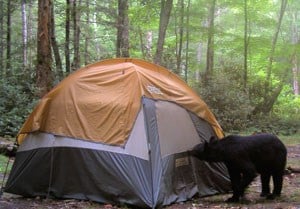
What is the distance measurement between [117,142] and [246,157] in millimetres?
1872

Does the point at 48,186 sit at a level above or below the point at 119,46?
below

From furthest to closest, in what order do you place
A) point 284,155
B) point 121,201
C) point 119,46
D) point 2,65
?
point 2,65 < point 119,46 < point 284,155 < point 121,201

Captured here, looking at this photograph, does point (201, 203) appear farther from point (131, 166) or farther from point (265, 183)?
point (131, 166)

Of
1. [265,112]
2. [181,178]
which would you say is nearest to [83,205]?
[181,178]

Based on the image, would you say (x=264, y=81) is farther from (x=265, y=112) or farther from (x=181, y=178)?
(x=181, y=178)

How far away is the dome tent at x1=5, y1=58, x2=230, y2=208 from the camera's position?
20.5ft

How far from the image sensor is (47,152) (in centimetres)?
673

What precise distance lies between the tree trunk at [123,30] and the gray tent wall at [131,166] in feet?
32.9

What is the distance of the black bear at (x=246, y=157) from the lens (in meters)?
6.35

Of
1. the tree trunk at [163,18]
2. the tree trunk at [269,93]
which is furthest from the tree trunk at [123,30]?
the tree trunk at [269,93]

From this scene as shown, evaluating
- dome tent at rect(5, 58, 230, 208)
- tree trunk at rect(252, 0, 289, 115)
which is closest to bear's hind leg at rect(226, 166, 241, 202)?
dome tent at rect(5, 58, 230, 208)

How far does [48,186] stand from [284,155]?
3574mm

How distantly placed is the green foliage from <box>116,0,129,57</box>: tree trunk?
3683 millimetres

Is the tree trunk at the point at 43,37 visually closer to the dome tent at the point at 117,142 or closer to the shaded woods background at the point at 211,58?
the shaded woods background at the point at 211,58
